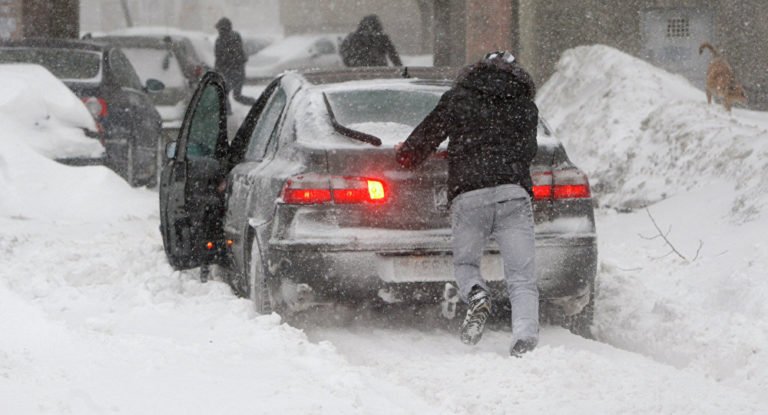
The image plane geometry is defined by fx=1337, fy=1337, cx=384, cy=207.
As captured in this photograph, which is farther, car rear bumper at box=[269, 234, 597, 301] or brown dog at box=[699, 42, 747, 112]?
brown dog at box=[699, 42, 747, 112]

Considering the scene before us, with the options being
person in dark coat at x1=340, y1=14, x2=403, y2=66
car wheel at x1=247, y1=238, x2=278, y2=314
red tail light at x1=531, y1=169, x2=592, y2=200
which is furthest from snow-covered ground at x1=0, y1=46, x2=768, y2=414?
person in dark coat at x1=340, y1=14, x2=403, y2=66

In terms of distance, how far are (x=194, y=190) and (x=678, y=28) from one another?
13235 millimetres

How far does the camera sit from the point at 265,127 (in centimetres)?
820

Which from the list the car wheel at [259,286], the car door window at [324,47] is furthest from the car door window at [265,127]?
the car door window at [324,47]

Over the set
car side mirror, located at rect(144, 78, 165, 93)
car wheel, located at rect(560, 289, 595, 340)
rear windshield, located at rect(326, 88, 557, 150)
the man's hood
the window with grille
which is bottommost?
car wheel, located at rect(560, 289, 595, 340)

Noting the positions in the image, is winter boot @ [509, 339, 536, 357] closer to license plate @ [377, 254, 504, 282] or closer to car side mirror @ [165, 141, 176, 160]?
license plate @ [377, 254, 504, 282]

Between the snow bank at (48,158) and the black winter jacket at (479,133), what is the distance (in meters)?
7.05

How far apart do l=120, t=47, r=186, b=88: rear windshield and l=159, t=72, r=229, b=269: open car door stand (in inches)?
456

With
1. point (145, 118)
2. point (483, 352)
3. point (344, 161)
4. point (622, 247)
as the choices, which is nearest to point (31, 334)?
point (344, 161)

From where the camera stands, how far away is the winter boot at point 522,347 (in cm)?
623

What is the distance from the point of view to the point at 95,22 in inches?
3115

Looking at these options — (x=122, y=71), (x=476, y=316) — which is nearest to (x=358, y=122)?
(x=476, y=316)

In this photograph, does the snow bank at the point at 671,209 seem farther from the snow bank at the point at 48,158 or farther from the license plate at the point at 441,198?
the snow bank at the point at 48,158

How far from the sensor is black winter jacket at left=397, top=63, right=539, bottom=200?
20.9 feet
